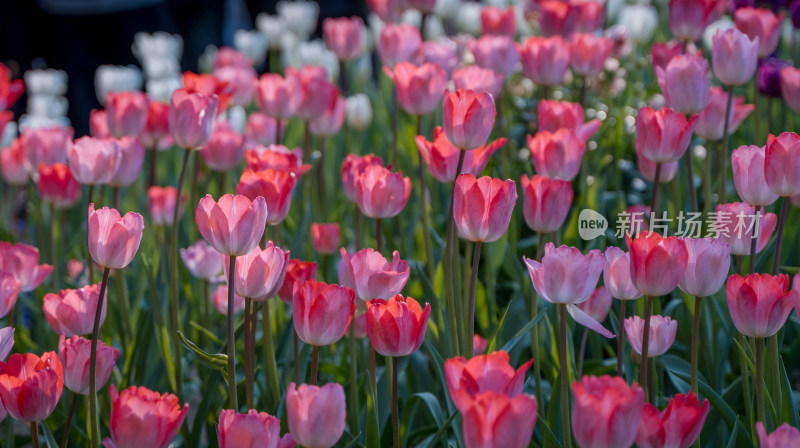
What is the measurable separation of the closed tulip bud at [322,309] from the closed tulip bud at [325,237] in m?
0.60

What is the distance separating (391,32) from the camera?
2.13 m

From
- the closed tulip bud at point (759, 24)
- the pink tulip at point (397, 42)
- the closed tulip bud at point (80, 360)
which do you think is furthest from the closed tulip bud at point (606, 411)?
the pink tulip at point (397, 42)

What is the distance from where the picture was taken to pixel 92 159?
59.6 inches

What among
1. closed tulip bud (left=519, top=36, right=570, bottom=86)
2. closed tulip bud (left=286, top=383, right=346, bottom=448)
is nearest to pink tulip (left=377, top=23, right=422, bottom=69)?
closed tulip bud (left=519, top=36, right=570, bottom=86)

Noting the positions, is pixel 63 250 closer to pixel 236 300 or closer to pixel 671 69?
pixel 236 300

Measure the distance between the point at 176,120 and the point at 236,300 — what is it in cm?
31

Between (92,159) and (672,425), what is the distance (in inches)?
41.0

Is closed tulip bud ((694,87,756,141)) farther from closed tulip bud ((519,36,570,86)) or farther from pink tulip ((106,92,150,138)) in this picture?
pink tulip ((106,92,150,138))

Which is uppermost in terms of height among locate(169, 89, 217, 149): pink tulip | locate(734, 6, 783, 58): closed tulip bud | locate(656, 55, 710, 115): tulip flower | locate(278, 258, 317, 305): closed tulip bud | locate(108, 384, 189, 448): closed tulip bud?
locate(734, 6, 783, 58): closed tulip bud

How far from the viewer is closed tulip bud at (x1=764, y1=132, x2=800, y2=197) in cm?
116

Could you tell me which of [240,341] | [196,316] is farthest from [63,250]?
[240,341]

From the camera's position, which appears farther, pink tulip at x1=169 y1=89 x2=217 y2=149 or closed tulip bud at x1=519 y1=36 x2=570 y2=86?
closed tulip bud at x1=519 y1=36 x2=570 y2=86

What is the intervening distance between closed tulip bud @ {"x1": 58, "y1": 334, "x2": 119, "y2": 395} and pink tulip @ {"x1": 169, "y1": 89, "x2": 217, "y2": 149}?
411mm

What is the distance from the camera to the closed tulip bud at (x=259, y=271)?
1.08 m
